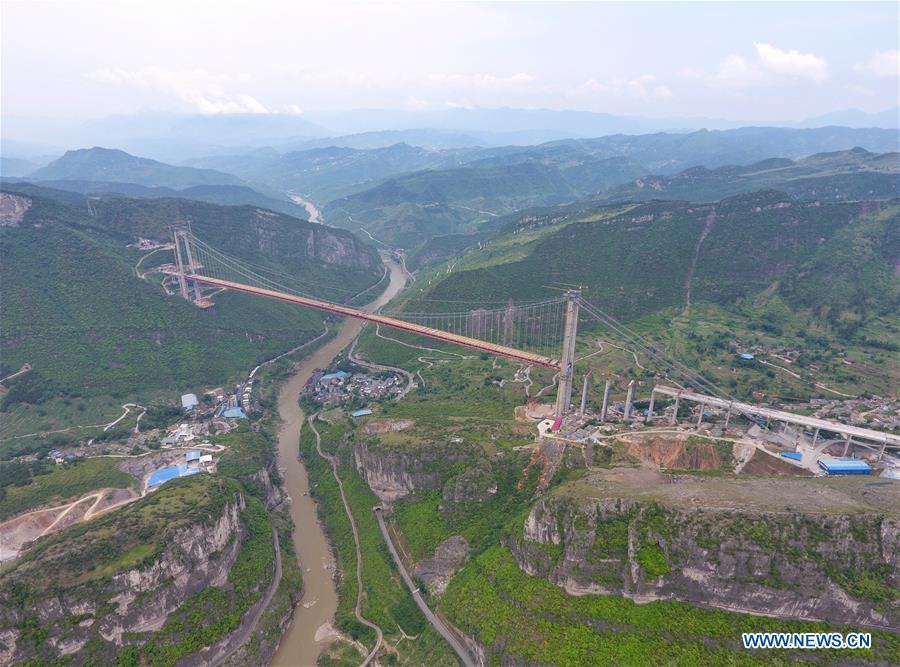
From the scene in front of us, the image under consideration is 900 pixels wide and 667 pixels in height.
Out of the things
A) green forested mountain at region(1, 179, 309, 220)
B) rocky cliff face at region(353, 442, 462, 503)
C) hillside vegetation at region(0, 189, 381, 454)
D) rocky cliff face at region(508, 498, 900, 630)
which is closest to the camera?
rocky cliff face at region(508, 498, 900, 630)

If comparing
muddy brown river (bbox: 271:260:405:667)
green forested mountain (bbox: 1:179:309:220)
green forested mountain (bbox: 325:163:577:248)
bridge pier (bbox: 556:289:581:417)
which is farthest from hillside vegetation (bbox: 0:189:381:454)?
green forested mountain (bbox: 325:163:577:248)

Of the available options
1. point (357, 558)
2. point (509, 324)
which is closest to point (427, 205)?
point (509, 324)

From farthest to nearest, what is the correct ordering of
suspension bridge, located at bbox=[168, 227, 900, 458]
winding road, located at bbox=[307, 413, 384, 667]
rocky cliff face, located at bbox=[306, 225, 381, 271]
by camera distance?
rocky cliff face, located at bbox=[306, 225, 381, 271] → suspension bridge, located at bbox=[168, 227, 900, 458] → winding road, located at bbox=[307, 413, 384, 667]

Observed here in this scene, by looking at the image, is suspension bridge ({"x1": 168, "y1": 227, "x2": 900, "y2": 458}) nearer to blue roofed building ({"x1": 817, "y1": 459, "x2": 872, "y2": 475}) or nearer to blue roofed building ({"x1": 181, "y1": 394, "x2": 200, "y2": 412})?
blue roofed building ({"x1": 817, "y1": 459, "x2": 872, "y2": 475})

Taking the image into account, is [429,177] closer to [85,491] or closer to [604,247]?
[604,247]

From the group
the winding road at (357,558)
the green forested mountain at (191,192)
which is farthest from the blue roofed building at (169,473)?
the green forested mountain at (191,192)

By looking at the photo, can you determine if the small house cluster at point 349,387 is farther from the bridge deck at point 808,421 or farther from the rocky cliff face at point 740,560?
the rocky cliff face at point 740,560
